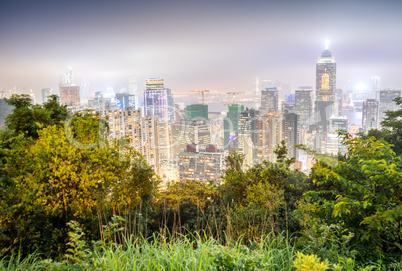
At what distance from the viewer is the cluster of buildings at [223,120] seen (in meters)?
14.3

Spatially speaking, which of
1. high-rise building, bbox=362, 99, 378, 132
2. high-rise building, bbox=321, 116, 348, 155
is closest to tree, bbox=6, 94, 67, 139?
high-rise building, bbox=321, 116, 348, 155

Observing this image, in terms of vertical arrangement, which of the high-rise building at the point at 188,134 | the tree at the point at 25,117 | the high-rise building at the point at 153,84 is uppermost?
the high-rise building at the point at 153,84

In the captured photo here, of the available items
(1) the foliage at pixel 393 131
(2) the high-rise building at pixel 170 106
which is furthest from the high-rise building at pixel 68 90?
(1) the foliage at pixel 393 131

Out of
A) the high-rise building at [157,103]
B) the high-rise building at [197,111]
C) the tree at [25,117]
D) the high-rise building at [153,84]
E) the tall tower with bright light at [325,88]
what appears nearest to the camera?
the tree at [25,117]

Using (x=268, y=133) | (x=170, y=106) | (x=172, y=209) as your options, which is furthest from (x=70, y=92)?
(x=172, y=209)

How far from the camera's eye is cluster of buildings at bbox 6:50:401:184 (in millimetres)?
14344

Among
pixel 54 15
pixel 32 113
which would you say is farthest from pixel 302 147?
pixel 54 15

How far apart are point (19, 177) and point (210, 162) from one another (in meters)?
7.54

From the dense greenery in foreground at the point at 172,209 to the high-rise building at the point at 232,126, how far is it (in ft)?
55.0

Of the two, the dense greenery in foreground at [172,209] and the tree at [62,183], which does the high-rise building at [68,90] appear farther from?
the tree at [62,183]

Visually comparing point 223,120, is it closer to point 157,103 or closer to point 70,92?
point 157,103

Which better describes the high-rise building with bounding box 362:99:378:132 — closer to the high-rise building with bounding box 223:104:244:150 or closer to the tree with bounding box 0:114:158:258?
the high-rise building with bounding box 223:104:244:150

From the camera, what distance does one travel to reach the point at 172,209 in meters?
4.18

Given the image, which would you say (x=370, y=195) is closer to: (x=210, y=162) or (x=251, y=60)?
(x=210, y=162)
